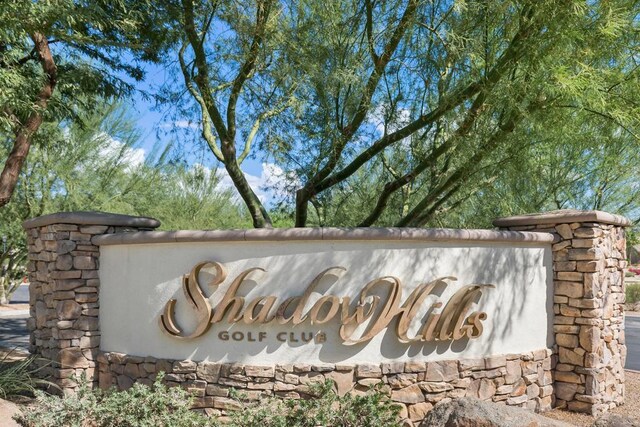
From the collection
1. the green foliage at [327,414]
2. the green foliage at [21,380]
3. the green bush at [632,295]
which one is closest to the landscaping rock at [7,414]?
the green foliage at [21,380]

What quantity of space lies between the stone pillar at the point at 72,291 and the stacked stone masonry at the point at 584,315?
6.13 m

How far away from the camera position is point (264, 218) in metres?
10.9

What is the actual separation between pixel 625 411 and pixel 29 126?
33.2 feet

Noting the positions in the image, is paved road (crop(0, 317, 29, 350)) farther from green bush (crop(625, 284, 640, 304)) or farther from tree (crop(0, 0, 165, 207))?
green bush (crop(625, 284, 640, 304))

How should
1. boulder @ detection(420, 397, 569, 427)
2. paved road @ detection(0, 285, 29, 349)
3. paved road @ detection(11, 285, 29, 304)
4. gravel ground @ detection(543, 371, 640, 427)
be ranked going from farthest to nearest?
paved road @ detection(11, 285, 29, 304)
paved road @ detection(0, 285, 29, 349)
gravel ground @ detection(543, 371, 640, 427)
boulder @ detection(420, 397, 569, 427)

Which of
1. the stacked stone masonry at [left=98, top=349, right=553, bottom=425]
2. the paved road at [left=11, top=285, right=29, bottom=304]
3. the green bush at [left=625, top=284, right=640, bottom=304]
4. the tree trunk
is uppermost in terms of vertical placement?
the tree trunk

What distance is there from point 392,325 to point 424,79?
12.6 feet

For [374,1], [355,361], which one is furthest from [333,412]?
[374,1]

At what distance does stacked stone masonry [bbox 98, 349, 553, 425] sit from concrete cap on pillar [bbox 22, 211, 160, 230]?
5.90 ft

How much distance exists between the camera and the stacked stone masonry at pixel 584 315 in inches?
323

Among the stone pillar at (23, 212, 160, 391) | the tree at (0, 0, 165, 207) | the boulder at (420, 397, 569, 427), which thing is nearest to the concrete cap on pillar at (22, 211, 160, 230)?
the stone pillar at (23, 212, 160, 391)

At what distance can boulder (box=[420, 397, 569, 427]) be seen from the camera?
18.9 ft

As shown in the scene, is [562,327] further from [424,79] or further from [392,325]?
[424,79]

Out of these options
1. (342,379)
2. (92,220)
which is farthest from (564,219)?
(92,220)
